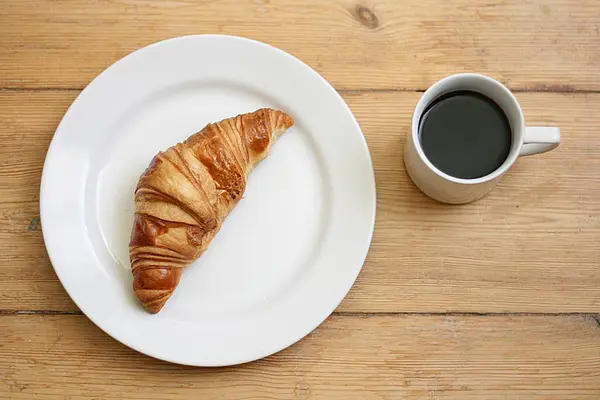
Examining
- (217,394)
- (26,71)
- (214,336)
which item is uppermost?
(26,71)

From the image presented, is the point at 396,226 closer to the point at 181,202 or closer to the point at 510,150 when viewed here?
the point at 510,150

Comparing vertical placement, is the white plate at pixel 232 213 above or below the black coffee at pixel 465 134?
below

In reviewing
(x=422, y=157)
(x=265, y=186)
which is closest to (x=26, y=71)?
(x=265, y=186)

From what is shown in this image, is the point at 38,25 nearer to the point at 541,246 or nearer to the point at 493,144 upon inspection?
the point at 493,144

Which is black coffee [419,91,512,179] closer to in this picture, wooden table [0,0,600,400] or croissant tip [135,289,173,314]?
wooden table [0,0,600,400]

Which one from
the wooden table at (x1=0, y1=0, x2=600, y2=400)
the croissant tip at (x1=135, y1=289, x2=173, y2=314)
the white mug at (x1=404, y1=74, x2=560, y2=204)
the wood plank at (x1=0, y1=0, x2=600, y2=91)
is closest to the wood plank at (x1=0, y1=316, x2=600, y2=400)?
the wooden table at (x1=0, y1=0, x2=600, y2=400)

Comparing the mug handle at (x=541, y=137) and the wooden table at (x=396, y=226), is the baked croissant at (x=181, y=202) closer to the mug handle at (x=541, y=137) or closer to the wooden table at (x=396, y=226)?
the wooden table at (x=396, y=226)

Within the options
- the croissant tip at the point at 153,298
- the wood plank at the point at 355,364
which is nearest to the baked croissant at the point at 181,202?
the croissant tip at the point at 153,298
